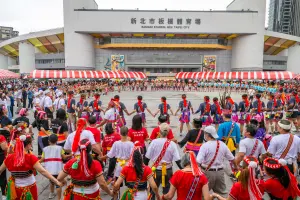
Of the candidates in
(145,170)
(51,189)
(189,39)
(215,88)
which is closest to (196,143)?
(145,170)

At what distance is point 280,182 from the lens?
127 inches

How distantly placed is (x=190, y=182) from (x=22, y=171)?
259cm

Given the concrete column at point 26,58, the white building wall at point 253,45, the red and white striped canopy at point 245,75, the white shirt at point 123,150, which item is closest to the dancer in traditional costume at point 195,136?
the white shirt at point 123,150

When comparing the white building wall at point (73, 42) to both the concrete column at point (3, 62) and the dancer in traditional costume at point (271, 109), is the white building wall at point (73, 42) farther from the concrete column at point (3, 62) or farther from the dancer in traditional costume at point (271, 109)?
the dancer in traditional costume at point (271, 109)

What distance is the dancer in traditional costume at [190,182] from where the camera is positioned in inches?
127

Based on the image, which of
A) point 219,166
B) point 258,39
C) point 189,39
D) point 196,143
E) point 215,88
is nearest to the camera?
point 219,166

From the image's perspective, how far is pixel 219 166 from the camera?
4.55m

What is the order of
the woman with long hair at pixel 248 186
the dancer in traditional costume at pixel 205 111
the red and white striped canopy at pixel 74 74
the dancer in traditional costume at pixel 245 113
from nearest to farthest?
the woman with long hair at pixel 248 186 < the dancer in traditional costume at pixel 205 111 < the dancer in traditional costume at pixel 245 113 < the red and white striped canopy at pixel 74 74

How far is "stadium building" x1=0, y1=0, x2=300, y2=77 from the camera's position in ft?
171

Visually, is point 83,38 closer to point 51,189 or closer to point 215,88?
point 215,88

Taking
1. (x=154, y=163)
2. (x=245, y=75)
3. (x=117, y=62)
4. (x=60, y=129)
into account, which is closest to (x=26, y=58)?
(x=117, y=62)

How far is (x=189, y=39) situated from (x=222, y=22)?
28.4 ft

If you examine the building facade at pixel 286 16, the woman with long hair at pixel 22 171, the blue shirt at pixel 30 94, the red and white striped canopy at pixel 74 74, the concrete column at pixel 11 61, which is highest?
the building facade at pixel 286 16

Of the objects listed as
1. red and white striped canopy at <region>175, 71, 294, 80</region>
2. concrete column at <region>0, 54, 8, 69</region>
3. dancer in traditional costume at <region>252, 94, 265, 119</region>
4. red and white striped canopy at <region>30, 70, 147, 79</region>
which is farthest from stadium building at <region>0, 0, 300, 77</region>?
dancer in traditional costume at <region>252, 94, 265, 119</region>
